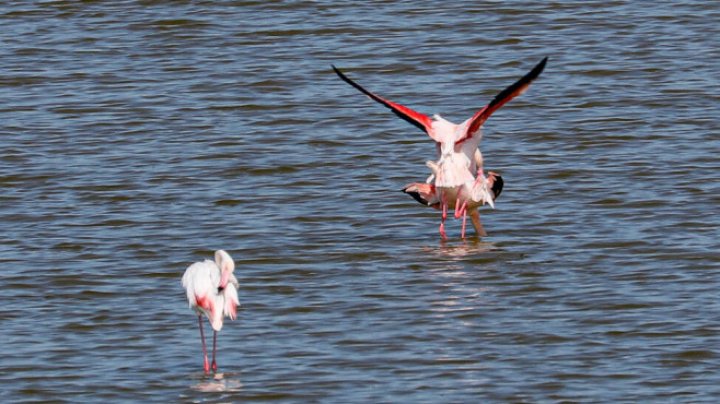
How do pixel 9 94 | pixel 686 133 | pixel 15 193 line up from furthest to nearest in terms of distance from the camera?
pixel 9 94 < pixel 686 133 < pixel 15 193

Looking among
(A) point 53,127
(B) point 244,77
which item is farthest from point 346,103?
(A) point 53,127

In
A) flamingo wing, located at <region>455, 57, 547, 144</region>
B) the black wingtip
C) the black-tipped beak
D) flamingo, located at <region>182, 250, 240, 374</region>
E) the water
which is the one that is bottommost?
the water

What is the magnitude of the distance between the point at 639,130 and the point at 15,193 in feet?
17.7

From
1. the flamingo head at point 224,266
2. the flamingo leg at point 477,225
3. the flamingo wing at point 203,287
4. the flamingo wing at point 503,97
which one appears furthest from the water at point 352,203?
the flamingo wing at point 503,97

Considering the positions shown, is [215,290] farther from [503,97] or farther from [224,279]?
[503,97]

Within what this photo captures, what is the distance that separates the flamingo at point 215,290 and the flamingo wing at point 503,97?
2966mm

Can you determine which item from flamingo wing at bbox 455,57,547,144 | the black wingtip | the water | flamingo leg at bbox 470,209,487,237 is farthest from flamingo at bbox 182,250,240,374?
flamingo leg at bbox 470,209,487,237

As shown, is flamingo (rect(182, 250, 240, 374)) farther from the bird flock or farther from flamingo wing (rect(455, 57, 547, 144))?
the bird flock

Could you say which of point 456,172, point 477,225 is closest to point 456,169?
point 456,172

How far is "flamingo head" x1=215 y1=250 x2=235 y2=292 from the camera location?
995 cm

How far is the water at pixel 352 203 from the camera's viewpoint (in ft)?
34.2

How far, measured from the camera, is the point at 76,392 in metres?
10.1

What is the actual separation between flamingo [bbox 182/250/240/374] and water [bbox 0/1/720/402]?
38 cm

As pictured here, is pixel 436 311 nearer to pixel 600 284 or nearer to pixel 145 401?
pixel 600 284
